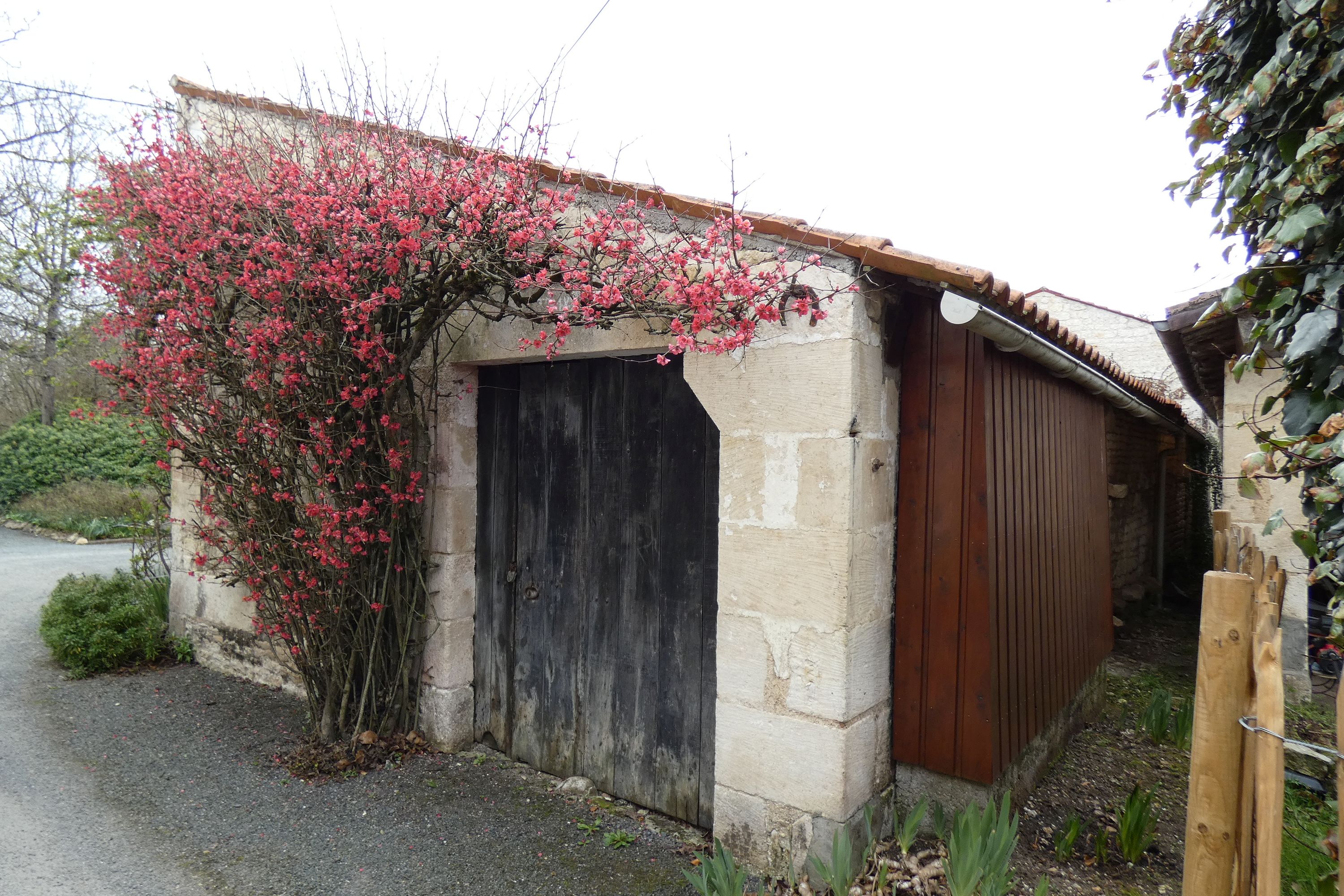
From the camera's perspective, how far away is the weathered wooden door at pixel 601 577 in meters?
3.54

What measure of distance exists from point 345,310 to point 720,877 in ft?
9.17

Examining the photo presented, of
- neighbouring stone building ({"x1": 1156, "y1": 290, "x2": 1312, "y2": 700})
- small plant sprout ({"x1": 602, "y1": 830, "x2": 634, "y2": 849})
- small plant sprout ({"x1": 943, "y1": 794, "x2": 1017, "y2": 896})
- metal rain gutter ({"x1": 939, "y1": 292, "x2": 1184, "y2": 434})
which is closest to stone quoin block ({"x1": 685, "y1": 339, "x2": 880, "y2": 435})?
metal rain gutter ({"x1": 939, "y1": 292, "x2": 1184, "y2": 434})

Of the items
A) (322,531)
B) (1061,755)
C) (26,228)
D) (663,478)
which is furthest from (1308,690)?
(26,228)

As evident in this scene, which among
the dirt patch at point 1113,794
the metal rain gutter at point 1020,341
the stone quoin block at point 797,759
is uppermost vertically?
the metal rain gutter at point 1020,341

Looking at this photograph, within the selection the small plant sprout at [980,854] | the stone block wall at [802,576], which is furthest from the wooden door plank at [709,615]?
the small plant sprout at [980,854]

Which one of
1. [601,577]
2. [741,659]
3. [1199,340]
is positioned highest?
[1199,340]

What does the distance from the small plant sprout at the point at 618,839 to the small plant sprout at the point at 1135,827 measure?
2.06 meters

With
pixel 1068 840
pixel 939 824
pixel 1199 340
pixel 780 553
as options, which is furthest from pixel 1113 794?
pixel 1199 340

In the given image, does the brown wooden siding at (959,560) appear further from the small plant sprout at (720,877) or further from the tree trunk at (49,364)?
the tree trunk at (49,364)

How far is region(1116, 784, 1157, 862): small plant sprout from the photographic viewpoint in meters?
3.09

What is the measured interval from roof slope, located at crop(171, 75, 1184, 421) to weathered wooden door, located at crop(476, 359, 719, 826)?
0.80 m

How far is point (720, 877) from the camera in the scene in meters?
2.63

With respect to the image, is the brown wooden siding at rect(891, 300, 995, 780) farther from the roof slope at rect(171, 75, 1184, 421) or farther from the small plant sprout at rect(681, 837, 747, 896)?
the small plant sprout at rect(681, 837, 747, 896)

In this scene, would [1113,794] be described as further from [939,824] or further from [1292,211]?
[1292,211]
